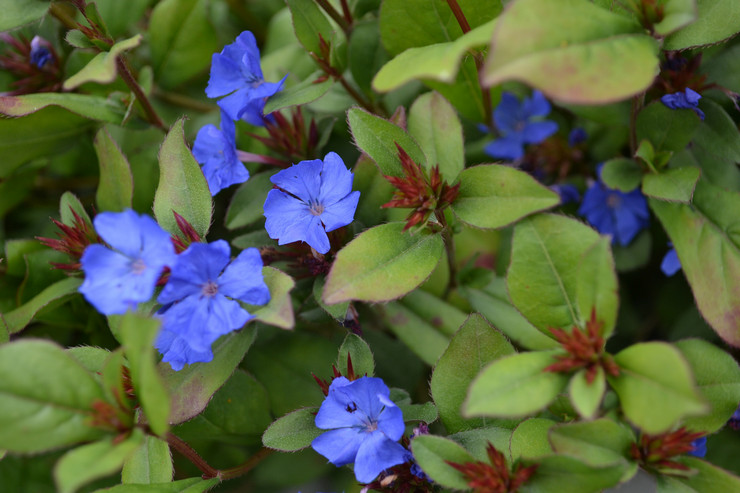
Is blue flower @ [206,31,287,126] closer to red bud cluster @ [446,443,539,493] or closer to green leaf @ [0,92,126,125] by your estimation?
green leaf @ [0,92,126,125]

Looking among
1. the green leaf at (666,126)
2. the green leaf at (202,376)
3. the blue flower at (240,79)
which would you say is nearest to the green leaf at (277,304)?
the green leaf at (202,376)

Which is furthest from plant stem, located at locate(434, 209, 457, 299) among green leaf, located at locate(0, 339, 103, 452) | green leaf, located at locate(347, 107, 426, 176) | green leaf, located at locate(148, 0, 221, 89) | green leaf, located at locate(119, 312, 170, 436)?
green leaf, located at locate(148, 0, 221, 89)

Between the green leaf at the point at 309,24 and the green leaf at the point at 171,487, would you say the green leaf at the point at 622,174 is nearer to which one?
the green leaf at the point at 309,24

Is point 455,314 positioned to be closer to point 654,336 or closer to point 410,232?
point 410,232

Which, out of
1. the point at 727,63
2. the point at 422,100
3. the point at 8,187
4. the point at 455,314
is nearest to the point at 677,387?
the point at 455,314

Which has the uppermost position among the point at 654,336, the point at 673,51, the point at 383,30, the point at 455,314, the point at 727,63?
the point at 383,30

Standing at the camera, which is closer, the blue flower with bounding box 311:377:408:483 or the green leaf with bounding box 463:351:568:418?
the green leaf with bounding box 463:351:568:418
